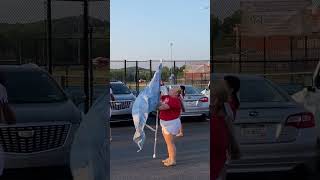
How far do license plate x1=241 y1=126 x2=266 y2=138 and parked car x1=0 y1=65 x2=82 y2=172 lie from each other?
3.03ft

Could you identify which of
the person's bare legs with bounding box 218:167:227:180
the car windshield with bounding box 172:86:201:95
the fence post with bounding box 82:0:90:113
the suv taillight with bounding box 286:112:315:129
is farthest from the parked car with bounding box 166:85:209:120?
the fence post with bounding box 82:0:90:113

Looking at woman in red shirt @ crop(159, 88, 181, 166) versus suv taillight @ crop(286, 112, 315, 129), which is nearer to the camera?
suv taillight @ crop(286, 112, 315, 129)

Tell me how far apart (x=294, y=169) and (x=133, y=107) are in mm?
970

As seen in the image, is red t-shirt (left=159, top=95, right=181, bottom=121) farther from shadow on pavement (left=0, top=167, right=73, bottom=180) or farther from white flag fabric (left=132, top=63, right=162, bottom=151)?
shadow on pavement (left=0, top=167, right=73, bottom=180)

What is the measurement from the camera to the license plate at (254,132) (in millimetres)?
3264

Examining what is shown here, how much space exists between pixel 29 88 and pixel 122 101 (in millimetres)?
721

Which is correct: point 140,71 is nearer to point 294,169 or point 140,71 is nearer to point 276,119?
point 276,119

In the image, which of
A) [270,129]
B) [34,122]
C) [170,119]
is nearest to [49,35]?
[34,122]

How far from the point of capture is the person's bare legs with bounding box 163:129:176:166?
3.88 m

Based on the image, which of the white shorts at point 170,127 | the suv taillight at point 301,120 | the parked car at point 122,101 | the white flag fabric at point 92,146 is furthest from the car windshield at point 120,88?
the suv taillight at point 301,120

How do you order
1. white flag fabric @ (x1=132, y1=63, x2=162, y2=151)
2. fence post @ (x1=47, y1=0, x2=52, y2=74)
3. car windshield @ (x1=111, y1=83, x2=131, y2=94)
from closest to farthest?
fence post @ (x1=47, y1=0, x2=52, y2=74) → white flag fabric @ (x1=132, y1=63, x2=162, y2=151) → car windshield @ (x1=111, y1=83, x2=131, y2=94)

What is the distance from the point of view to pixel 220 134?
3324mm

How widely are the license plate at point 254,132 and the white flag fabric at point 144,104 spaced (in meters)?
0.52

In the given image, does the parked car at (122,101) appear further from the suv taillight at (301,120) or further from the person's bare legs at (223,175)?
the suv taillight at (301,120)
